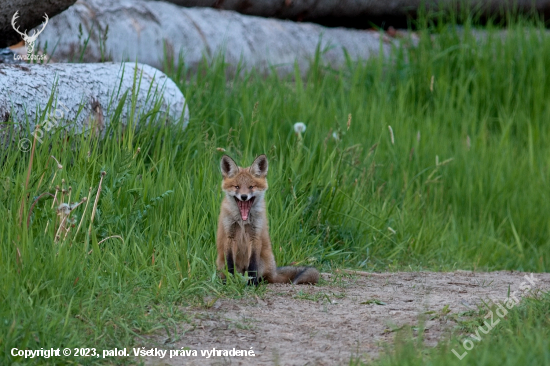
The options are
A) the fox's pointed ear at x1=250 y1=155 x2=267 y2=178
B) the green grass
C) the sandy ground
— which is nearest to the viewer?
the sandy ground

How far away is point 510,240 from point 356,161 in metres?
1.72

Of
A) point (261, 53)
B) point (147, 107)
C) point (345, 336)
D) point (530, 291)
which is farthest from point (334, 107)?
point (345, 336)

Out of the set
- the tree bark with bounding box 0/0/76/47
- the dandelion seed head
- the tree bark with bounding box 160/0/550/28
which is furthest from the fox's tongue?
the tree bark with bounding box 160/0/550/28

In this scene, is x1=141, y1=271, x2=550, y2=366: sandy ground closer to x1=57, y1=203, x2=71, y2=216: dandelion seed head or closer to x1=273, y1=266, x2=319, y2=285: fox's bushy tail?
x1=273, y1=266, x2=319, y2=285: fox's bushy tail

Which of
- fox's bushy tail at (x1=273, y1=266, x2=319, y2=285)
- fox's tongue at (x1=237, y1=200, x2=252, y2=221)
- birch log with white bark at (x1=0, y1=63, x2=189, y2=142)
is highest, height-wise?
birch log with white bark at (x1=0, y1=63, x2=189, y2=142)

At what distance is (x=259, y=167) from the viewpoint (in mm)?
3969

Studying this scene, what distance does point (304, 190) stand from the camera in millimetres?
4988

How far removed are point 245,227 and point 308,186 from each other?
1258 millimetres

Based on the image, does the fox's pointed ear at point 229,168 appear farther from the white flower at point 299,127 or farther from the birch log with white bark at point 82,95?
the white flower at point 299,127

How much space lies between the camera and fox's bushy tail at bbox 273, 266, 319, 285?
3985 mm

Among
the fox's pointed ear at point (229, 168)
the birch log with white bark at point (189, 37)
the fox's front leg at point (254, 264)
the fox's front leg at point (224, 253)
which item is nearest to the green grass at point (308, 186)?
the fox's front leg at point (224, 253)

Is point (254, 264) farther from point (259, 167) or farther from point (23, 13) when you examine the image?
point (23, 13)

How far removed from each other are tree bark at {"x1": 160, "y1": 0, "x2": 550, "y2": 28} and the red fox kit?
3.92m

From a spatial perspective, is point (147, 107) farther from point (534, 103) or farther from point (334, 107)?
point (534, 103)
